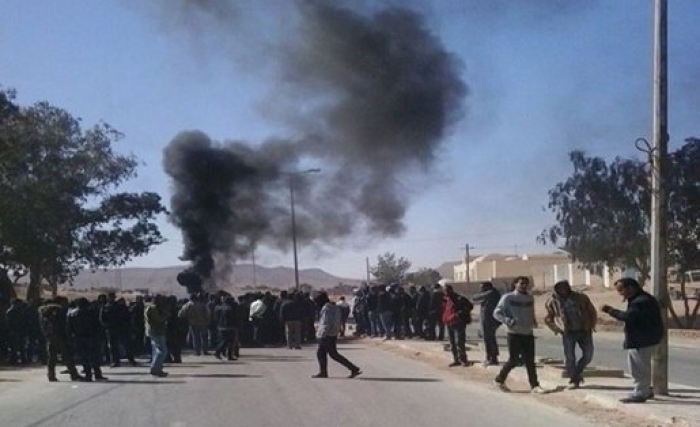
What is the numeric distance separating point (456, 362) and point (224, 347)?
17.1 feet

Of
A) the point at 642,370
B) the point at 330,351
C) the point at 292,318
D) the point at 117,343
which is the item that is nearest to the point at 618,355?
the point at 292,318

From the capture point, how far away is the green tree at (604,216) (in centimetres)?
3559

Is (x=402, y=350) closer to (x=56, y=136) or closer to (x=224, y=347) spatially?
(x=224, y=347)

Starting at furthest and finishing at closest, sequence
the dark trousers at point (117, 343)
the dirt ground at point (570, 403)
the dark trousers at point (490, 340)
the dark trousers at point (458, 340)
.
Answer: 1. the dark trousers at point (117, 343)
2. the dark trousers at point (458, 340)
3. the dark trousers at point (490, 340)
4. the dirt ground at point (570, 403)

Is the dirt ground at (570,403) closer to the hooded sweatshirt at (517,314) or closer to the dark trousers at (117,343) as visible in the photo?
the hooded sweatshirt at (517,314)

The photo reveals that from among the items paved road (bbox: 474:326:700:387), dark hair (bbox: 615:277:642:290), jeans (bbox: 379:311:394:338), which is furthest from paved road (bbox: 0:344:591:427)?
jeans (bbox: 379:311:394:338)

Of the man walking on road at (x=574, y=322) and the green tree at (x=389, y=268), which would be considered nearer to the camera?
the man walking on road at (x=574, y=322)

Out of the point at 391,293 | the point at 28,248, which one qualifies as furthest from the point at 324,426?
the point at 28,248

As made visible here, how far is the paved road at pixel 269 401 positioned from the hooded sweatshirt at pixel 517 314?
894mm

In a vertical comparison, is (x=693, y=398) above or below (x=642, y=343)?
below

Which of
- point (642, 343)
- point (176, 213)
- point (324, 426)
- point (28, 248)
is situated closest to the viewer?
point (324, 426)

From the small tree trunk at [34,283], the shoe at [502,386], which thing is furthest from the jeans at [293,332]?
the small tree trunk at [34,283]

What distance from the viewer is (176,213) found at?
38.2 m

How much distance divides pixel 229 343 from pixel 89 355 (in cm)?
464
